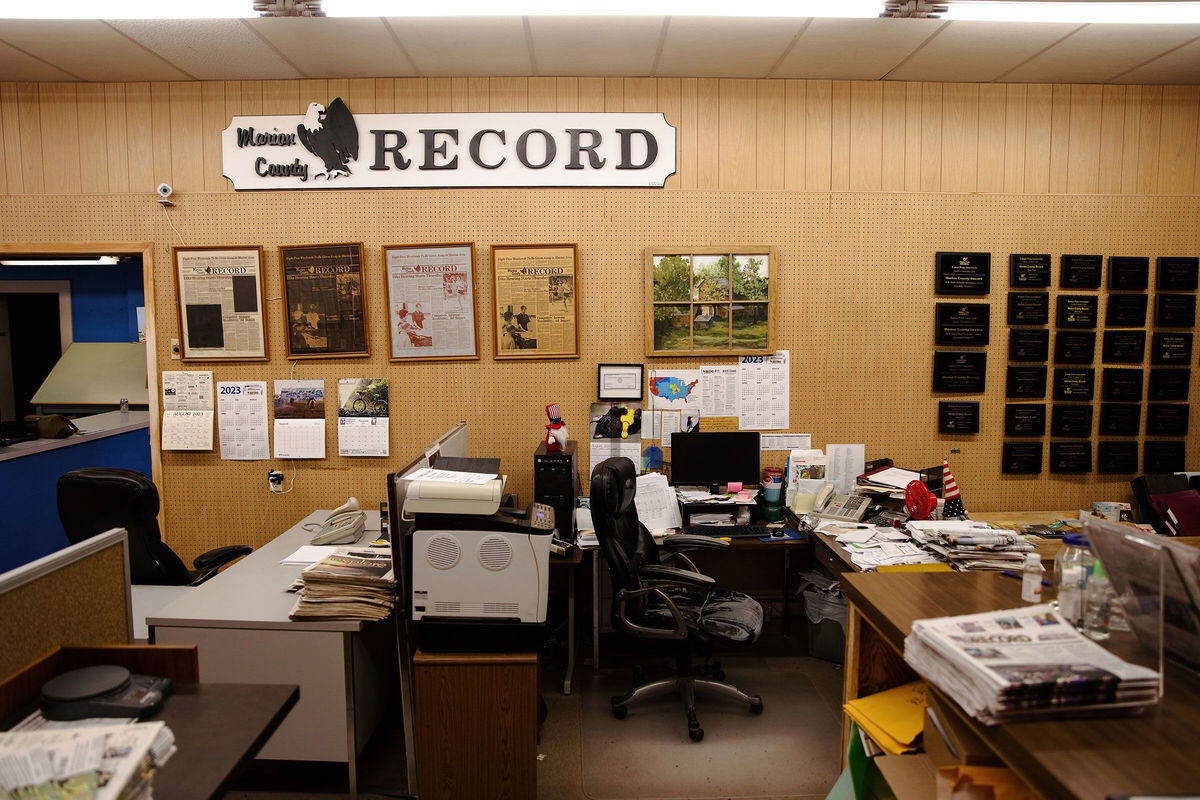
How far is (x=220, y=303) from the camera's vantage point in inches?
139

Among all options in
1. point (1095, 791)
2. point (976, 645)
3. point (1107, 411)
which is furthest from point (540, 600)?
point (1107, 411)

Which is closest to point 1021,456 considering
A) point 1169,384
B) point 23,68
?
point 1169,384

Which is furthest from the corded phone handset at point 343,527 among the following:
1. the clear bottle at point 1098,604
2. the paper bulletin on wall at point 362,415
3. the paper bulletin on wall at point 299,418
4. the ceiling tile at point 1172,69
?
the ceiling tile at point 1172,69

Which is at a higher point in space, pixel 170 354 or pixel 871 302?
pixel 871 302

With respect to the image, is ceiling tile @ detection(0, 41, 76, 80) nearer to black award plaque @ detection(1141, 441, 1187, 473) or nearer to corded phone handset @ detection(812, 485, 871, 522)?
corded phone handset @ detection(812, 485, 871, 522)

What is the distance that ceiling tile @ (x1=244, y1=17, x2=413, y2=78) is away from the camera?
112 inches

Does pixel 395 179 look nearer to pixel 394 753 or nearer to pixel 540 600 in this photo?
pixel 540 600

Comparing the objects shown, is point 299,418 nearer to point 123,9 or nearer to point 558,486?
point 558,486

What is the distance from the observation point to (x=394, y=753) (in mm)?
2607

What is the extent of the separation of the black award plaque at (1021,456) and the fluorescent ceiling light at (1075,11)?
6.64 feet

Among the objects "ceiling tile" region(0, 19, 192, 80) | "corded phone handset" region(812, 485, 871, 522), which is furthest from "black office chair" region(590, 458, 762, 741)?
"ceiling tile" region(0, 19, 192, 80)

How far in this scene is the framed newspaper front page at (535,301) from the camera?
3.48m

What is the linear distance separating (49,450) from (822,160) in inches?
182

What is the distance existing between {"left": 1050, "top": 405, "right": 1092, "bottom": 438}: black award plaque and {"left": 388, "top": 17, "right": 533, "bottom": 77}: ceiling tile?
337cm
